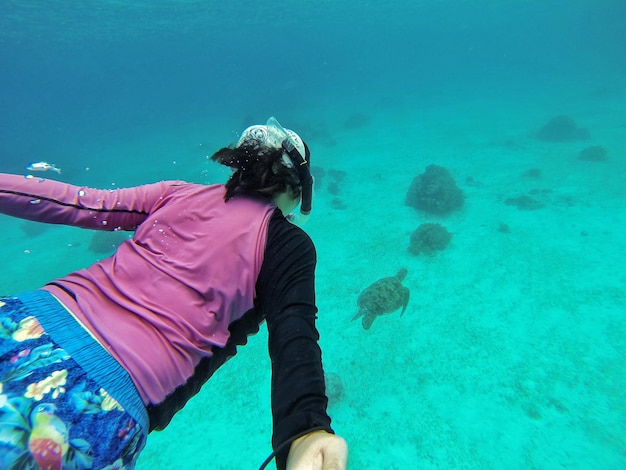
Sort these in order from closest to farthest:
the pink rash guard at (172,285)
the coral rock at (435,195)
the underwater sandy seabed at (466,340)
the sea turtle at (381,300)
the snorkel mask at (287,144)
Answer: the pink rash guard at (172,285) < the snorkel mask at (287,144) < the underwater sandy seabed at (466,340) < the sea turtle at (381,300) < the coral rock at (435,195)

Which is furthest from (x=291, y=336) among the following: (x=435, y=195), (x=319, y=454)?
(x=435, y=195)

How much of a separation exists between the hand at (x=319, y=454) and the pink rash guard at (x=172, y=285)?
27.2 inches

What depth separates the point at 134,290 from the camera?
4.76ft

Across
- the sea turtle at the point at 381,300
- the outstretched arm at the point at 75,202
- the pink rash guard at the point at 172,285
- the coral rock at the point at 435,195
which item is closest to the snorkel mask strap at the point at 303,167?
the pink rash guard at the point at 172,285

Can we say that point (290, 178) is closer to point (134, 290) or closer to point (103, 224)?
point (134, 290)

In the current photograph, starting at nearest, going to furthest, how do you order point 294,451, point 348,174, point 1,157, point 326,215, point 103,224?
point 294,451
point 103,224
point 326,215
point 348,174
point 1,157

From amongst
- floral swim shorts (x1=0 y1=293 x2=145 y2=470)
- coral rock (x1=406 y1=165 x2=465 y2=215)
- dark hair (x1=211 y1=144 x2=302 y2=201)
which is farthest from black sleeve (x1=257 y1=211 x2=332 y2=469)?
coral rock (x1=406 y1=165 x2=465 y2=215)

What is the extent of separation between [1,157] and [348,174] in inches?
1750

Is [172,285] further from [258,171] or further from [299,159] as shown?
[299,159]

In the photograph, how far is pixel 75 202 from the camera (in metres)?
1.96

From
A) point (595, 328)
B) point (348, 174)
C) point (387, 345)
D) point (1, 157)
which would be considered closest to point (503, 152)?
point (348, 174)

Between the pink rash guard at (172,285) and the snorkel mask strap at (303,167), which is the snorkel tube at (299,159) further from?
the pink rash guard at (172,285)

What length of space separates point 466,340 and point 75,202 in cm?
711

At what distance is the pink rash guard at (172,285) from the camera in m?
1.30
